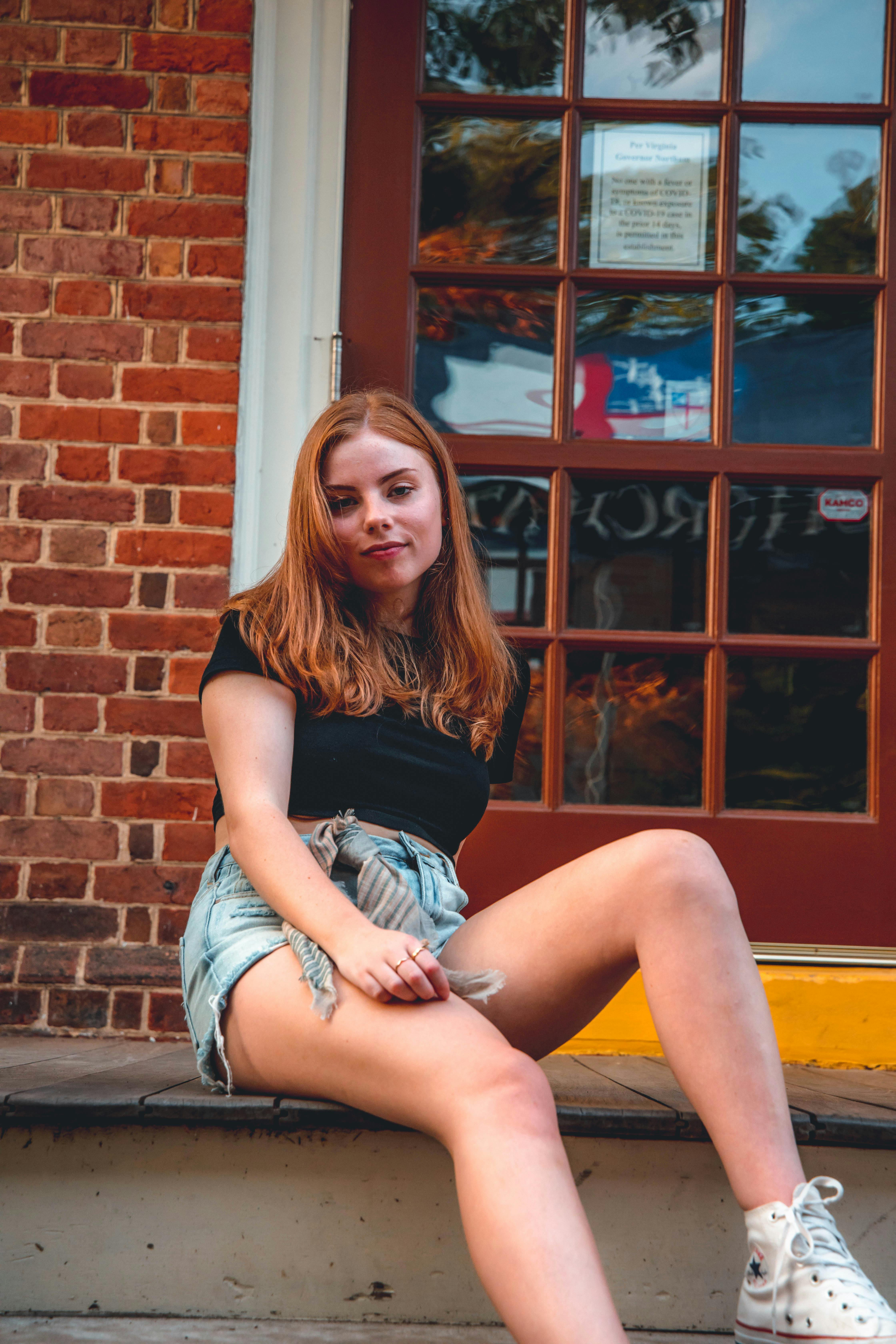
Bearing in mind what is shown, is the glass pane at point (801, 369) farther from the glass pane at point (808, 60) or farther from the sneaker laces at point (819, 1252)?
the sneaker laces at point (819, 1252)

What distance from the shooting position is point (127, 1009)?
220cm

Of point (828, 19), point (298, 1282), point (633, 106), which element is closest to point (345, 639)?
point (298, 1282)

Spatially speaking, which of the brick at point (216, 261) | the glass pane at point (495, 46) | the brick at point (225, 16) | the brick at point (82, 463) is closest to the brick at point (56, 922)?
the brick at point (82, 463)

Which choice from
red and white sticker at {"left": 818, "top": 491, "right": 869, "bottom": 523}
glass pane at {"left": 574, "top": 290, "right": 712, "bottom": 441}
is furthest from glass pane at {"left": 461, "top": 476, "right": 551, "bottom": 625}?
red and white sticker at {"left": 818, "top": 491, "right": 869, "bottom": 523}

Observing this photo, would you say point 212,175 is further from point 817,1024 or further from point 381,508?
point 817,1024

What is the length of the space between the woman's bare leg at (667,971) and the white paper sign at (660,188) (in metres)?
1.64

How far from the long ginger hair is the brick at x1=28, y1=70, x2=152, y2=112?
111 centimetres

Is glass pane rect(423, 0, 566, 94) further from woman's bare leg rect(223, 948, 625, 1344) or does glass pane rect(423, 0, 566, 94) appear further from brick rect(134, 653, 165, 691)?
woman's bare leg rect(223, 948, 625, 1344)

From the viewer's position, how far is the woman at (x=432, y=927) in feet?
3.69

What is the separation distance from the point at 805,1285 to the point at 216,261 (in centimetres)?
220

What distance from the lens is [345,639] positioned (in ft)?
5.34

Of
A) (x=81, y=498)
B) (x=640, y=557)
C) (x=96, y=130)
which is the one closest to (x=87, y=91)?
(x=96, y=130)

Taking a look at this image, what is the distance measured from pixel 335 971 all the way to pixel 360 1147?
33 centimetres

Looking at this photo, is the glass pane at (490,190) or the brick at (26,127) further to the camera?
the glass pane at (490,190)
